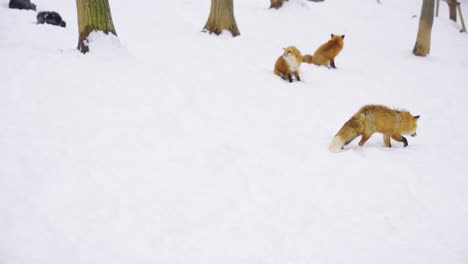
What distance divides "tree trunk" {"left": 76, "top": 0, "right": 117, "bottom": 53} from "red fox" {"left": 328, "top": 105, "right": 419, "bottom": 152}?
17.8 feet

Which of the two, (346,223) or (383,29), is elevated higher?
(383,29)

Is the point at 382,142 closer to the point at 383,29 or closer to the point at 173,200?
the point at 173,200

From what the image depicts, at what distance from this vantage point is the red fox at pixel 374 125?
4.98 meters

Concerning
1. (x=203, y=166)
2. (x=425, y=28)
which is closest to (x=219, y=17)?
(x=425, y=28)

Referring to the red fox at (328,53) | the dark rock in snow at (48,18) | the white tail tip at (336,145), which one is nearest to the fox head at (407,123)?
the white tail tip at (336,145)

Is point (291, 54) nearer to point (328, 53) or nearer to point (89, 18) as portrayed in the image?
point (328, 53)

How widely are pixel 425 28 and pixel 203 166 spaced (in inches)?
484

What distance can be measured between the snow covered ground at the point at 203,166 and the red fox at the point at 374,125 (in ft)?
0.71

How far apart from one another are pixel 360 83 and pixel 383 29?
12038 mm

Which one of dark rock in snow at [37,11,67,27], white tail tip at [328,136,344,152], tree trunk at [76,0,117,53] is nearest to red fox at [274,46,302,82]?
white tail tip at [328,136,344,152]

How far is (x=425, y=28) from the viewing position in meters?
12.7

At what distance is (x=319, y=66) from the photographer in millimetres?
10562

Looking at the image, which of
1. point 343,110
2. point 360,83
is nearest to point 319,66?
point 360,83

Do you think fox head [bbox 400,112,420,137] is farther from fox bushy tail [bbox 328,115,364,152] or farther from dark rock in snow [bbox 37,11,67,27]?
dark rock in snow [bbox 37,11,67,27]
